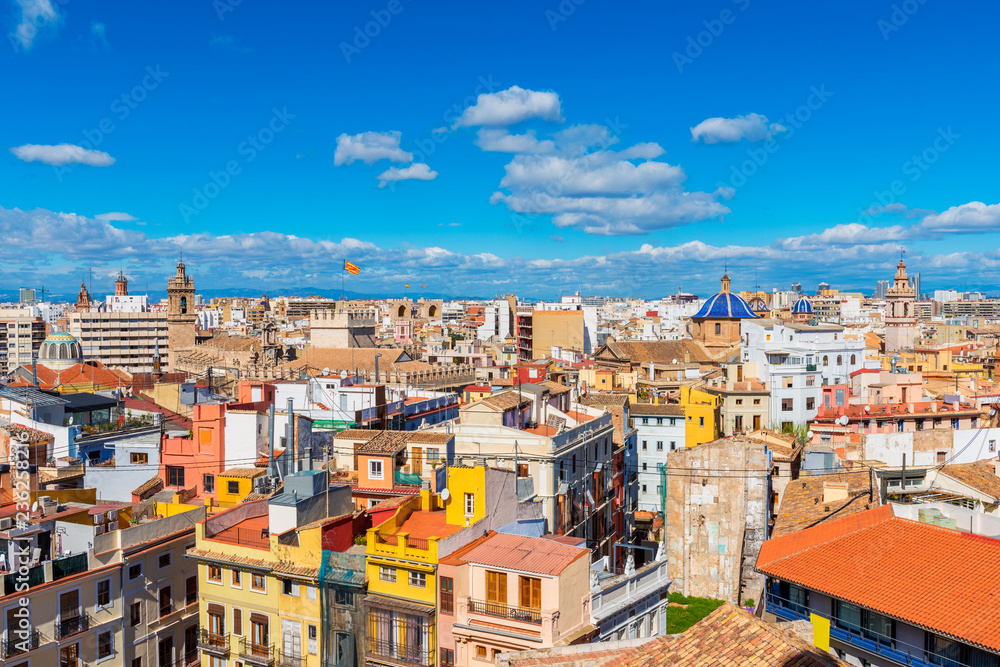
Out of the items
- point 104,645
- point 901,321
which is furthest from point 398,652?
point 901,321

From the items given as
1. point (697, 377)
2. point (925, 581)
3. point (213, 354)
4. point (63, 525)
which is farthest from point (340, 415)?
point (213, 354)

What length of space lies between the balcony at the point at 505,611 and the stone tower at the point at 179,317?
97.3 metres

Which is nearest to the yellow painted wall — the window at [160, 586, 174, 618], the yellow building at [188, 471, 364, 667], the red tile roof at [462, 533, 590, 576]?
the red tile roof at [462, 533, 590, 576]

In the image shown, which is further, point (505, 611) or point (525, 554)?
point (525, 554)

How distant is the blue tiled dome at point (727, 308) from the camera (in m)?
77.4

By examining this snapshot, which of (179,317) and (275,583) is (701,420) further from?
(179,317)

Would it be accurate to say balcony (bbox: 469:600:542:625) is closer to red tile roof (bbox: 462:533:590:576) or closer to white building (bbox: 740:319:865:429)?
red tile roof (bbox: 462:533:590:576)

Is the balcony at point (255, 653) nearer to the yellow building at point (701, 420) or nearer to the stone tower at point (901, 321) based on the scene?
the yellow building at point (701, 420)

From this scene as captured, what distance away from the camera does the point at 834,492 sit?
26.1 metres

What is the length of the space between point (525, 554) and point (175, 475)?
16951mm

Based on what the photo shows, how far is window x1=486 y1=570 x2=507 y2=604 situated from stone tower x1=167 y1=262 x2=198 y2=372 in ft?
320

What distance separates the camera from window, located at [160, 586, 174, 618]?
72.6 ft

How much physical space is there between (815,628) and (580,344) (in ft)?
265

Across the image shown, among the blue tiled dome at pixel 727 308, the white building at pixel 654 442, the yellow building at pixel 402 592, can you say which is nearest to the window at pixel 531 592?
the yellow building at pixel 402 592
